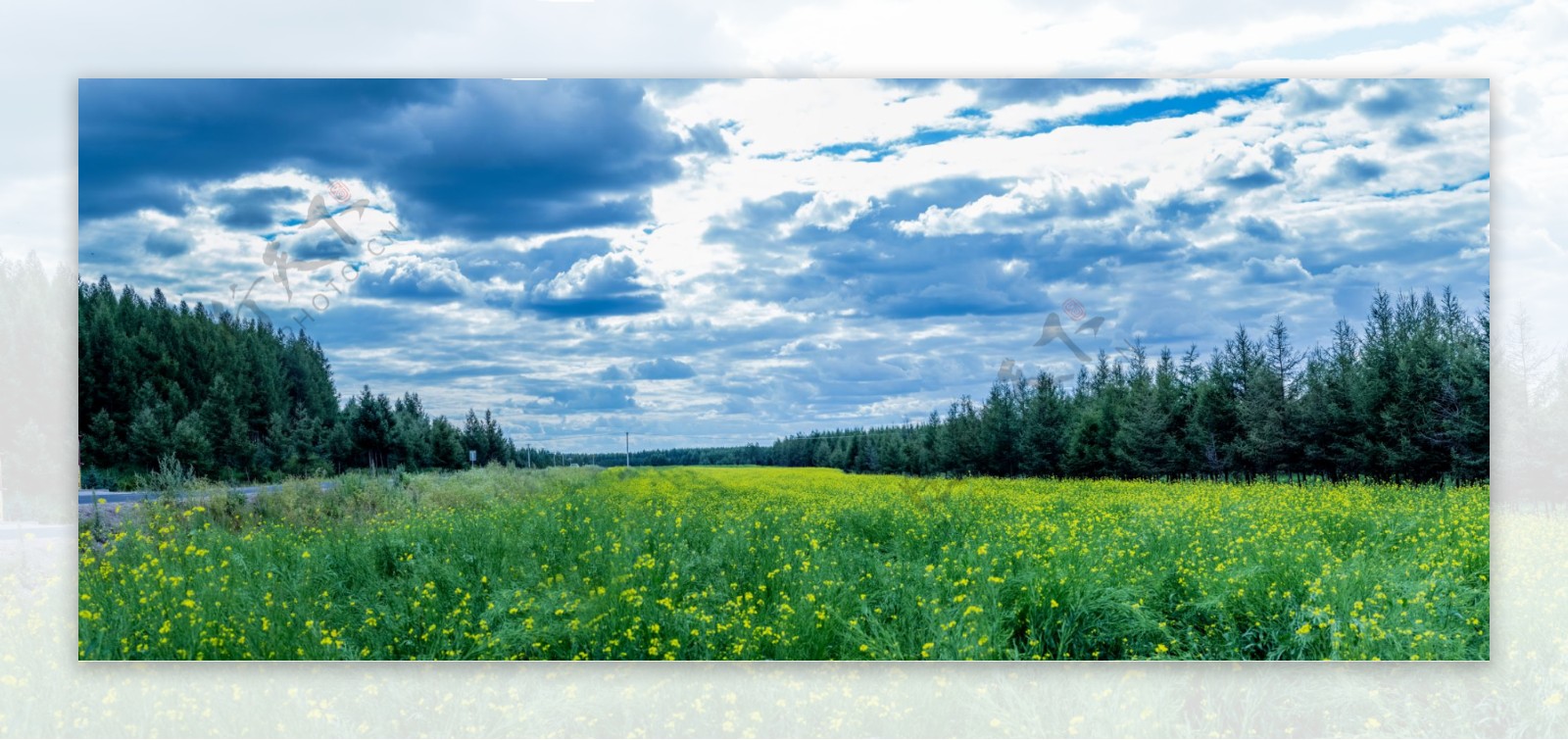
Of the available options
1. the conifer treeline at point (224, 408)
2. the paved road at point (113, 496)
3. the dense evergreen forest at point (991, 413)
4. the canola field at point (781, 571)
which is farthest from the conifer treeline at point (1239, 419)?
the paved road at point (113, 496)

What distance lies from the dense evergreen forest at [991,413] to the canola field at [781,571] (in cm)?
20

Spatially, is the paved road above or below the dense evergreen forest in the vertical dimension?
below

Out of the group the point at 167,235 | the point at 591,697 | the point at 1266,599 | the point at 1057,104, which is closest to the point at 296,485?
the point at 167,235

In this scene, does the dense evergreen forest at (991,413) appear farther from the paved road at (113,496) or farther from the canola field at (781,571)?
the canola field at (781,571)

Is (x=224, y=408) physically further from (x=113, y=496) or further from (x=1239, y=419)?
(x=1239, y=419)

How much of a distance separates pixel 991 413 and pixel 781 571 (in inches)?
69.1

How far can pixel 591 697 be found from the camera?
19.5 feet

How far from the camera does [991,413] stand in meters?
6.65

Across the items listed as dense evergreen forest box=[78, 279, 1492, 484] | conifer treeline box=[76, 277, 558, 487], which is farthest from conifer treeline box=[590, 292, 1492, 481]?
conifer treeline box=[76, 277, 558, 487]

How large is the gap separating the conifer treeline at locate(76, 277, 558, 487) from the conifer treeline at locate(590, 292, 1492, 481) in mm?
1307

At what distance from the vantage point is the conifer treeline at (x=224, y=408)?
20.2 ft

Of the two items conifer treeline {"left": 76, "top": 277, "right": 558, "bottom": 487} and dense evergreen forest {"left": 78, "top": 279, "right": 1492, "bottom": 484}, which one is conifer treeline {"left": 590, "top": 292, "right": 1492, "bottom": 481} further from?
conifer treeline {"left": 76, "top": 277, "right": 558, "bottom": 487}

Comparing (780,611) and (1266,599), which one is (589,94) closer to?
(780,611)

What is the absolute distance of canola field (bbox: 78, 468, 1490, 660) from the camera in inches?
235
